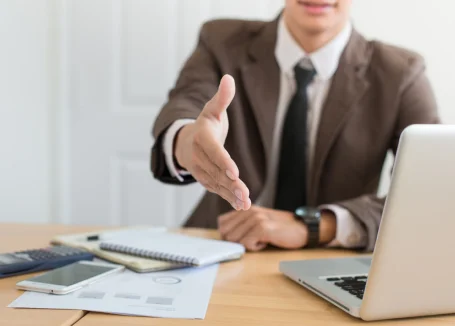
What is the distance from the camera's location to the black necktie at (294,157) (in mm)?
1330

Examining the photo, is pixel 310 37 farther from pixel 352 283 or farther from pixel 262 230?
pixel 352 283

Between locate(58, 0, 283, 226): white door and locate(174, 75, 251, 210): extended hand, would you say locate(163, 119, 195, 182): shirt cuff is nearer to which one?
locate(174, 75, 251, 210): extended hand

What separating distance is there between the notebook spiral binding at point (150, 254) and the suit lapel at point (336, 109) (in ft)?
1.92

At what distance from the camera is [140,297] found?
0.67m

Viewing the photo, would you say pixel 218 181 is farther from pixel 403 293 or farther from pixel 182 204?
pixel 182 204

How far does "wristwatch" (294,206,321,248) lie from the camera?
1023 mm

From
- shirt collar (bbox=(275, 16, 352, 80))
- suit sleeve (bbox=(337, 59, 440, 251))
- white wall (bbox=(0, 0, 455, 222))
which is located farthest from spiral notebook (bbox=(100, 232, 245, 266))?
white wall (bbox=(0, 0, 455, 222))

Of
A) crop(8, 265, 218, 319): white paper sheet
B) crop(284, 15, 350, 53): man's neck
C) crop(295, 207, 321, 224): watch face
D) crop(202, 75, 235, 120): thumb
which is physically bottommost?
crop(295, 207, 321, 224): watch face

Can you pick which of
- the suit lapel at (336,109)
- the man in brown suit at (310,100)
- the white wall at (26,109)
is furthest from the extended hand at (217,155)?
the white wall at (26,109)

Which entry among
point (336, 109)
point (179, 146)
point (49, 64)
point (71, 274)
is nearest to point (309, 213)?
point (179, 146)

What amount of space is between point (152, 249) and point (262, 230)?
8.7 inches

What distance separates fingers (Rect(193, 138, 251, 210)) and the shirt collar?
670mm

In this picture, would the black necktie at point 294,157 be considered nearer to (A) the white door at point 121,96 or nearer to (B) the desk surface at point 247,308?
(B) the desk surface at point 247,308

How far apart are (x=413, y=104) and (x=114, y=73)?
114cm
